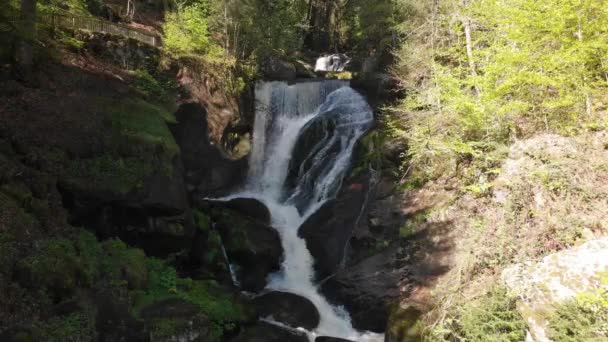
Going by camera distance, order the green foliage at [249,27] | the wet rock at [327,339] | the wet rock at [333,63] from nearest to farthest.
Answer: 1. the wet rock at [327,339]
2. the green foliage at [249,27]
3. the wet rock at [333,63]

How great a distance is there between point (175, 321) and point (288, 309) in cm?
414

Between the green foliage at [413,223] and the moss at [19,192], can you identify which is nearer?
the moss at [19,192]

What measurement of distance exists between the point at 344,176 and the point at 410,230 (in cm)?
491

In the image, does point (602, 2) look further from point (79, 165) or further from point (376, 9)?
point (376, 9)

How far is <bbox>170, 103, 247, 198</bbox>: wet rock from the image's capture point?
17344 millimetres

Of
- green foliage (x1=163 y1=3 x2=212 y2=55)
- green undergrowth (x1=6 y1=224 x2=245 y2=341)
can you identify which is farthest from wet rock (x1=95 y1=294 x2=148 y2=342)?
green foliage (x1=163 y1=3 x2=212 y2=55)

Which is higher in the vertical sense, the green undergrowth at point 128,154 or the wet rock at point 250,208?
the green undergrowth at point 128,154

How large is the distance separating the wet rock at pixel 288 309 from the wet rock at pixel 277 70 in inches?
629

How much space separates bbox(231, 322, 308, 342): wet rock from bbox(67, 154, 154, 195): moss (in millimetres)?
5273

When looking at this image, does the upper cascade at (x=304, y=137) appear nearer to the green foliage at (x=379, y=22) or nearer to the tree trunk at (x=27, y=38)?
the green foliage at (x=379, y=22)

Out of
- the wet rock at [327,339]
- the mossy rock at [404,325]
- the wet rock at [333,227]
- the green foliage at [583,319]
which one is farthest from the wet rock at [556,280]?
the wet rock at [333,227]

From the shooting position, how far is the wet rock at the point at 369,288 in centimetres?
1210

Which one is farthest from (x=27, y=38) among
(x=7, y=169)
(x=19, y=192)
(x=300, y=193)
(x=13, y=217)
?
(x=300, y=193)

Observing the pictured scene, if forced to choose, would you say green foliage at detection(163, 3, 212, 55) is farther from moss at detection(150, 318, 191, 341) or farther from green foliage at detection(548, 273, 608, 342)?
green foliage at detection(548, 273, 608, 342)
